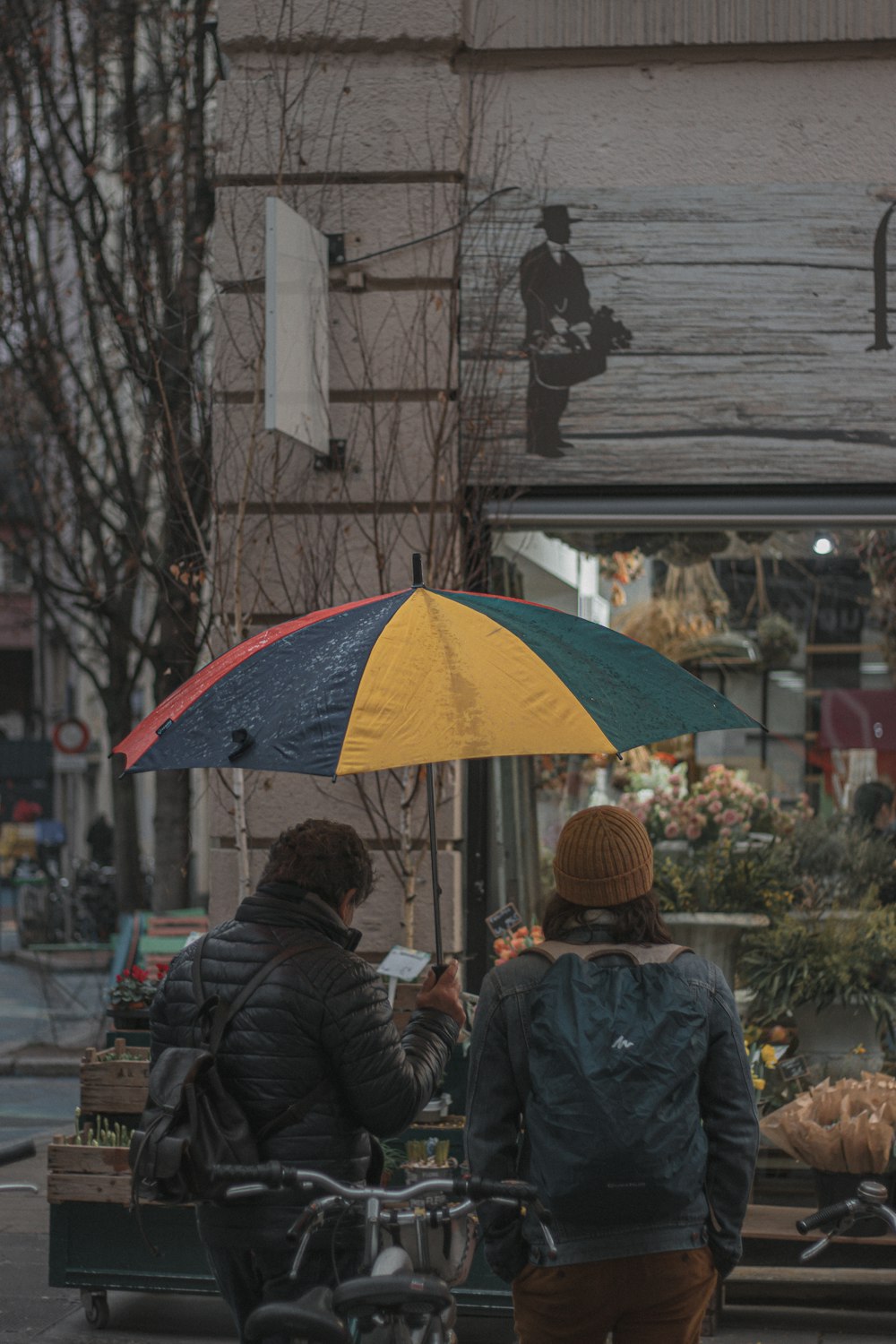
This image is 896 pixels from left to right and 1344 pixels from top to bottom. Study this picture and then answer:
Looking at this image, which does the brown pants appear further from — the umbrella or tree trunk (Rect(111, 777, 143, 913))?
tree trunk (Rect(111, 777, 143, 913))

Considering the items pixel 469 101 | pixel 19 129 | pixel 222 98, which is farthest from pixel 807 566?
pixel 19 129

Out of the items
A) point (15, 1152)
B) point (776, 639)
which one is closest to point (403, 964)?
point (15, 1152)

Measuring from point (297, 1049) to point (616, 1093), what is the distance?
0.87 metres

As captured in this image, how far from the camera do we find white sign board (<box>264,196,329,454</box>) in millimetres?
6898

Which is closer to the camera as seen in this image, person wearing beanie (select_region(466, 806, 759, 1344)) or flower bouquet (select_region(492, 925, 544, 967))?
person wearing beanie (select_region(466, 806, 759, 1344))

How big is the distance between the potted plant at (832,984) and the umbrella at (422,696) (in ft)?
12.0

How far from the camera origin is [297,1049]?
12.3ft

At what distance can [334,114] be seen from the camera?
25.2 ft

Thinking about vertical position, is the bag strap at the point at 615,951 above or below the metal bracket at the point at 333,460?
below

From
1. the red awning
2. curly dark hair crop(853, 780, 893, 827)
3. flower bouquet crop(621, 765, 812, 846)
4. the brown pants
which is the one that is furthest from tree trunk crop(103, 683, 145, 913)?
the brown pants

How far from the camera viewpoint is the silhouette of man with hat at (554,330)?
24.9 feet

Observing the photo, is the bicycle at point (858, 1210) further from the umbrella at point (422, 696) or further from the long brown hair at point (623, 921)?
the umbrella at point (422, 696)

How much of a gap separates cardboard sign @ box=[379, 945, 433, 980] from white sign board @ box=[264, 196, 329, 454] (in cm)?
226

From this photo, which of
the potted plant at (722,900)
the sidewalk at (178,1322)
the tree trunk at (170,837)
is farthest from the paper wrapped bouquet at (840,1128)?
the tree trunk at (170,837)
